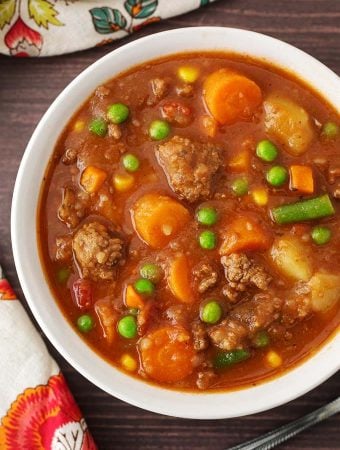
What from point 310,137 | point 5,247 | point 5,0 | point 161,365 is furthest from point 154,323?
point 5,0

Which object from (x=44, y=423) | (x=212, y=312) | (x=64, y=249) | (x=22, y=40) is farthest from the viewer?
(x=22, y=40)

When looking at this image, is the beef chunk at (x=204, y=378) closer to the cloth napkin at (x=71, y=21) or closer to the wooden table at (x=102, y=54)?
the wooden table at (x=102, y=54)

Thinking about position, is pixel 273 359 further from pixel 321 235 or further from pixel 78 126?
pixel 78 126

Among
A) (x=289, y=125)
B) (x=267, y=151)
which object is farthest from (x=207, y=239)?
(x=289, y=125)

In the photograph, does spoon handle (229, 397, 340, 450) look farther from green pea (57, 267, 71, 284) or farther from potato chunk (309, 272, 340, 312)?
green pea (57, 267, 71, 284)

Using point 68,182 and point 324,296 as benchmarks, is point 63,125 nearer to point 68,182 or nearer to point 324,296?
point 68,182

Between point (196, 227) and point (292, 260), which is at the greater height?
point (292, 260)

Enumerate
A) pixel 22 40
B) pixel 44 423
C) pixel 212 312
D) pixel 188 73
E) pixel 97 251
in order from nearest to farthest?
pixel 97 251
pixel 212 312
pixel 188 73
pixel 44 423
pixel 22 40

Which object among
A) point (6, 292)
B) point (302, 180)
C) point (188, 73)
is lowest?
point (6, 292)
